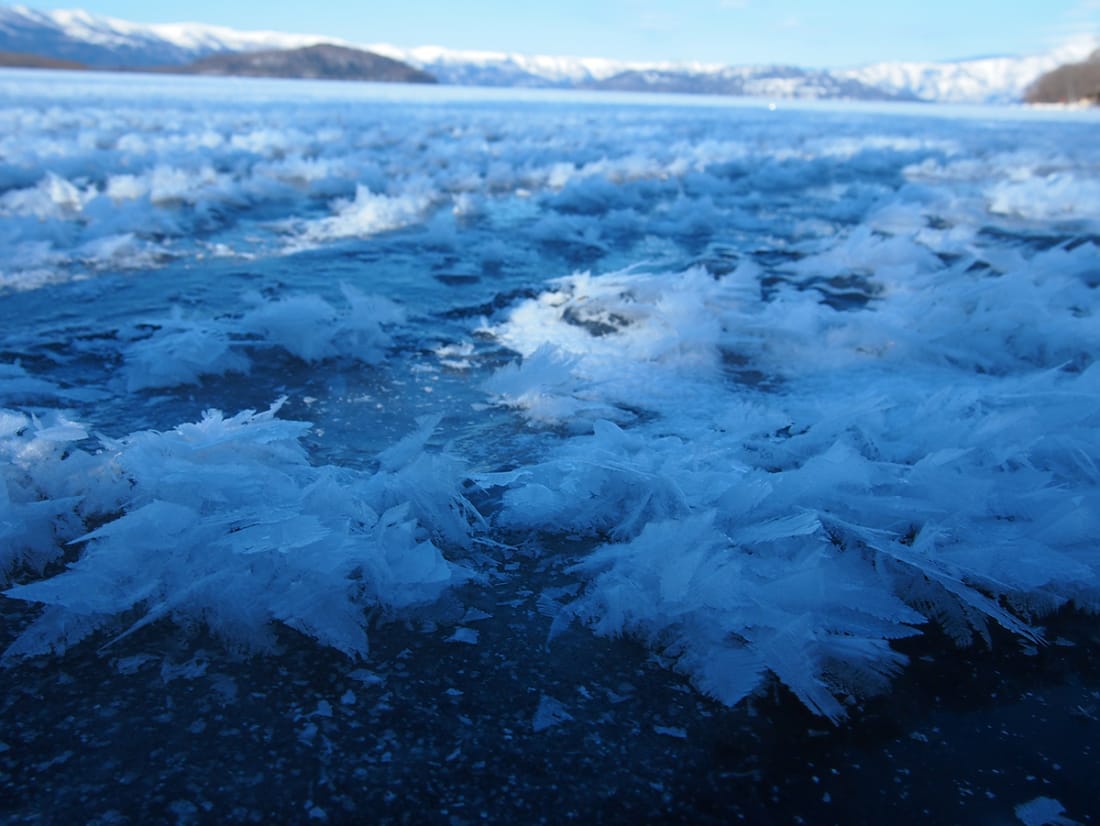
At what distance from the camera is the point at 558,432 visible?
229cm

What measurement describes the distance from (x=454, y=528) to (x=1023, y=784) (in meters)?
1.16

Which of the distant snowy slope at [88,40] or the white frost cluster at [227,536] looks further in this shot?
the distant snowy slope at [88,40]

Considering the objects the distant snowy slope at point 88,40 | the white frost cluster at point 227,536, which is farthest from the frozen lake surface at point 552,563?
the distant snowy slope at point 88,40

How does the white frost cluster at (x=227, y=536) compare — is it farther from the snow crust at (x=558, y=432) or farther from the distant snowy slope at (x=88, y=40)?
the distant snowy slope at (x=88, y=40)

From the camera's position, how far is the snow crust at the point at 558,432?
4.46ft

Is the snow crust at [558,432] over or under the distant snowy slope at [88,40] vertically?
under

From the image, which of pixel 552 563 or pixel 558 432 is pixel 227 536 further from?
pixel 558 432

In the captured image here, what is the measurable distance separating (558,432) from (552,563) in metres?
0.72

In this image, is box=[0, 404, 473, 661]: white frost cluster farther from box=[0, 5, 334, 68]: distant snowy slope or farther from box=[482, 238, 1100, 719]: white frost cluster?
box=[0, 5, 334, 68]: distant snowy slope

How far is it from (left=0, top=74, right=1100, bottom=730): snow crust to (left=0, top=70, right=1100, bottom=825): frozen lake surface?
0.01 metres

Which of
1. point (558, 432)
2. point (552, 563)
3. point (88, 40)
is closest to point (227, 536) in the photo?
point (552, 563)

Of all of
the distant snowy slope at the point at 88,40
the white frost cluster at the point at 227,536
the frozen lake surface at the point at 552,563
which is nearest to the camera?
the frozen lake surface at the point at 552,563

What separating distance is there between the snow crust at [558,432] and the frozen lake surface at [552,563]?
10mm

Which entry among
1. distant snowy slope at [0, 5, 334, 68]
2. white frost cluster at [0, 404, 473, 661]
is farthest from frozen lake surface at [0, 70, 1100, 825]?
distant snowy slope at [0, 5, 334, 68]
